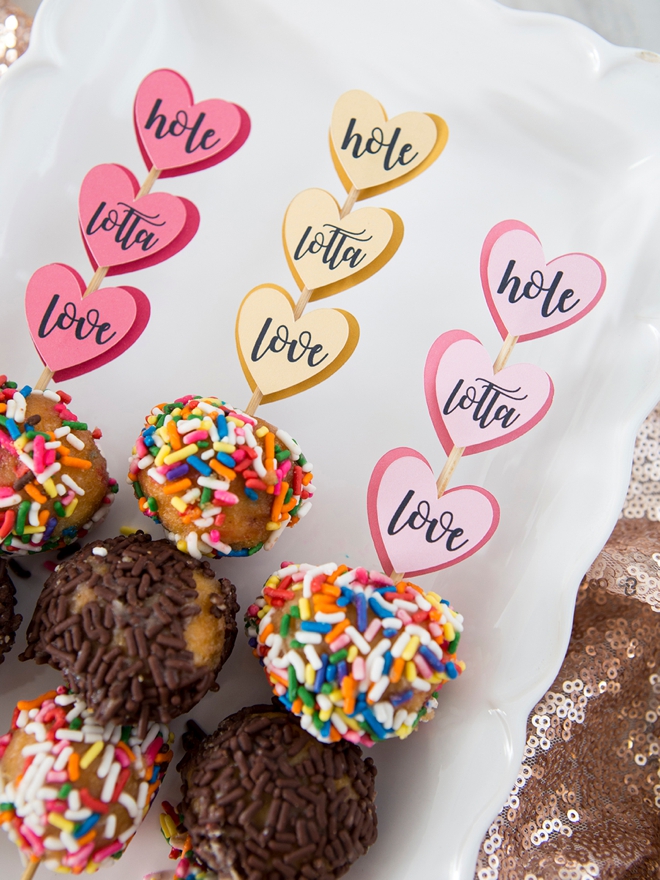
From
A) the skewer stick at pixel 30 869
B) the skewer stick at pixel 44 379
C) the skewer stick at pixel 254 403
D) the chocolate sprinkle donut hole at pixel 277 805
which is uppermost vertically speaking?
the skewer stick at pixel 254 403

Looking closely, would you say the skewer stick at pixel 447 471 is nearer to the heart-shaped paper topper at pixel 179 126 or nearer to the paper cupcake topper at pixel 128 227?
the paper cupcake topper at pixel 128 227

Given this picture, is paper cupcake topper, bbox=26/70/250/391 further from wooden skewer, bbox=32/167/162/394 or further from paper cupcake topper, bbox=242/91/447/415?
paper cupcake topper, bbox=242/91/447/415

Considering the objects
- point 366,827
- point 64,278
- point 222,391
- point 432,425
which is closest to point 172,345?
point 222,391

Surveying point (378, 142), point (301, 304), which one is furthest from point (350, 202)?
A: point (301, 304)

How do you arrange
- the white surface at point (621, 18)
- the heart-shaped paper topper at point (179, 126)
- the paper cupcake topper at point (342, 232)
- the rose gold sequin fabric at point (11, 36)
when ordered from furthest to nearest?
1. the white surface at point (621, 18)
2. the rose gold sequin fabric at point (11, 36)
3. the heart-shaped paper topper at point (179, 126)
4. the paper cupcake topper at point (342, 232)

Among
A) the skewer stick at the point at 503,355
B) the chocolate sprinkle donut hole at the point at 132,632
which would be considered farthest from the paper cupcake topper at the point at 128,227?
the skewer stick at the point at 503,355

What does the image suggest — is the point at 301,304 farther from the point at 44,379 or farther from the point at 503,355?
the point at 44,379

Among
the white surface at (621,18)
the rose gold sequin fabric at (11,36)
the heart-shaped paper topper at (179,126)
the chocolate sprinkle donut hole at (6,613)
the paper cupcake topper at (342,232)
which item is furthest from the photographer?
the white surface at (621,18)
